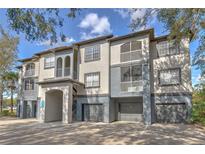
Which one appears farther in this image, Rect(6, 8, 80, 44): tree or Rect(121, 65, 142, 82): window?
Rect(121, 65, 142, 82): window

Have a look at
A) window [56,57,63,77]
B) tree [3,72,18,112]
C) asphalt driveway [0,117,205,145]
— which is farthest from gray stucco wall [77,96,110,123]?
tree [3,72,18,112]

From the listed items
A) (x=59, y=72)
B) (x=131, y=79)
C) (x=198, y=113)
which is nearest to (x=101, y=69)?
(x=131, y=79)

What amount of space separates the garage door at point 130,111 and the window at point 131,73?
270 centimetres

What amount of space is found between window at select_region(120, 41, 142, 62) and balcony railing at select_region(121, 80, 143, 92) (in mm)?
2238

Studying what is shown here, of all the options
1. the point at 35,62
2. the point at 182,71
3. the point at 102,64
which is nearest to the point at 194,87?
the point at 182,71

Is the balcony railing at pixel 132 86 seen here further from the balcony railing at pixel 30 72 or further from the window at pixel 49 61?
the balcony railing at pixel 30 72

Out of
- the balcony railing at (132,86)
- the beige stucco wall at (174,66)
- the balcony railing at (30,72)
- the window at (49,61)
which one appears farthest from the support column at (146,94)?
the balcony railing at (30,72)

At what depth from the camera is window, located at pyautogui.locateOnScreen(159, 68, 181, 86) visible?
1588 cm

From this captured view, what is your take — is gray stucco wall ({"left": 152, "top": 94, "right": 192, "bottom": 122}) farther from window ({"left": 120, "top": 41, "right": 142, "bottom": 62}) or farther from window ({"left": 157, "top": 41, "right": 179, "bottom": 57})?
window ({"left": 120, "top": 41, "right": 142, "bottom": 62})

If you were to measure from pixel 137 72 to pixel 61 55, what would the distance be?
883 cm

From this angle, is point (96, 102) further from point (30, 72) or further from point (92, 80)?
point (30, 72)
